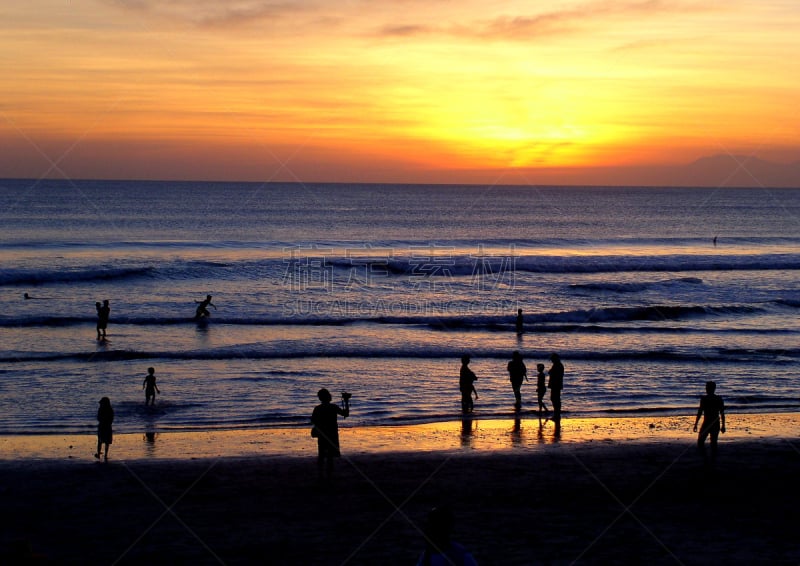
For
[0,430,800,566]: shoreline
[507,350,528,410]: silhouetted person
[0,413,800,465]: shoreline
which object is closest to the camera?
[0,430,800,566]: shoreline

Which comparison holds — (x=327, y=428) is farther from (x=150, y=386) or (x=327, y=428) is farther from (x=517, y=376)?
(x=150, y=386)

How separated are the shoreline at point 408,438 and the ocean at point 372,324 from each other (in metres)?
0.64

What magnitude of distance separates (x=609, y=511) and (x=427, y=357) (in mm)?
13083

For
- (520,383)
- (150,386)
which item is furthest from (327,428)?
(150,386)

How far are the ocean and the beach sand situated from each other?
6.21 feet

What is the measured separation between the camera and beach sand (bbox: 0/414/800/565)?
8727mm

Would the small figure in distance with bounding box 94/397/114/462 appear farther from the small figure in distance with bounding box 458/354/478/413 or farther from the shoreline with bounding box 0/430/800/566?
the small figure in distance with bounding box 458/354/478/413

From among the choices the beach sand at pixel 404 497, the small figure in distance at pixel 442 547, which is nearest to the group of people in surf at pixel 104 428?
the beach sand at pixel 404 497

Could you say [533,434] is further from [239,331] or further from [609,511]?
[239,331]

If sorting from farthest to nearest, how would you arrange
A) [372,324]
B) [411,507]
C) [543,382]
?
[372,324]
[543,382]
[411,507]

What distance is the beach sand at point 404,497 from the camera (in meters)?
8.73

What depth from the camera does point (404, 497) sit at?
10.6 meters

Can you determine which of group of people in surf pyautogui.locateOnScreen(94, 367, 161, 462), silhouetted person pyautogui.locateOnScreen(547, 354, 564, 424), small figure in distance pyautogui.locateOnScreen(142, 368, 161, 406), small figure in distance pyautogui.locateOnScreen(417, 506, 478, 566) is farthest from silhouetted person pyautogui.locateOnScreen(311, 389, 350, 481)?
small figure in distance pyautogui.locateOnScreen(142, 368, 161, 406)

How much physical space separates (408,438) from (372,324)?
604 inches
